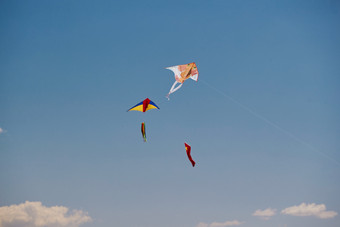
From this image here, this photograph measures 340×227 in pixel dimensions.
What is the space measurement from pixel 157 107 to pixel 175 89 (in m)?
3.33

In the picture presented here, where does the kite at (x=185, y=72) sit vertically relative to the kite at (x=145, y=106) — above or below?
above

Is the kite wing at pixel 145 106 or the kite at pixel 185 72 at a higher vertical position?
the kite at pixel 185 72

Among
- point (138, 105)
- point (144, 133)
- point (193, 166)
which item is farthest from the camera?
point (138, 105)

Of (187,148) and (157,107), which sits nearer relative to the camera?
(187,148)

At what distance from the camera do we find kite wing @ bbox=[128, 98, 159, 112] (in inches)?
1041

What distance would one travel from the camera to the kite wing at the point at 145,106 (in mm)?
26438

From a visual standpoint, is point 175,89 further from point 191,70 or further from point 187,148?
point 187,148

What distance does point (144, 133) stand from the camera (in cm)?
2436

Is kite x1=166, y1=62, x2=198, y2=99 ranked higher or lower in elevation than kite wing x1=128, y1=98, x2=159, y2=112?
higher

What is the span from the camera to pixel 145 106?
86.9ft

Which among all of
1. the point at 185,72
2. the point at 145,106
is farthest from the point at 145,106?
the point at 185,72

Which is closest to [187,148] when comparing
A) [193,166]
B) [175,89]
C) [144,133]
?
[193,166]

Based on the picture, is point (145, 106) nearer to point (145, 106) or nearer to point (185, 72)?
point (145, 106)

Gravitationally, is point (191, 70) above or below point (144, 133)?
above
